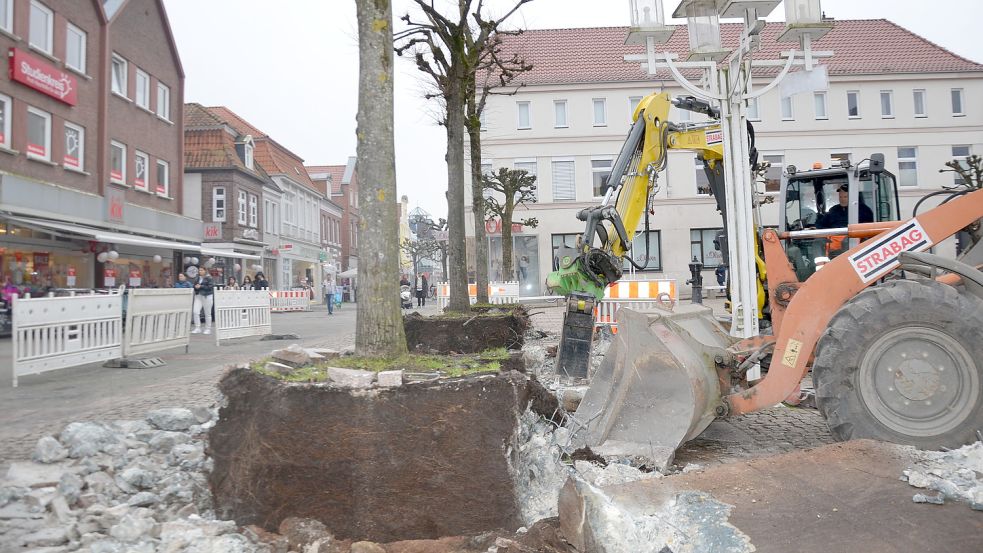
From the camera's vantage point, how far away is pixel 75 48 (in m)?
21.5

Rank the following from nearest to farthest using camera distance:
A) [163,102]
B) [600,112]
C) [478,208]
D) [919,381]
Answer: [919,381], [478,208], [163,102], [600,112]

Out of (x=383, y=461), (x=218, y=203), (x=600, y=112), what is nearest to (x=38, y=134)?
(x=218, y=203)

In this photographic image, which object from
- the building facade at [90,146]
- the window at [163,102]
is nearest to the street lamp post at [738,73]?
the building facade at [90,146]

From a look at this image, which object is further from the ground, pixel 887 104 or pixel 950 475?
pixel 887 104

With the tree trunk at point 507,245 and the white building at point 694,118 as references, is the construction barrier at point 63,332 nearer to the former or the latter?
the tree trunk at point 507,245

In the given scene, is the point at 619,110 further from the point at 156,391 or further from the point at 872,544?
the point at 872,544

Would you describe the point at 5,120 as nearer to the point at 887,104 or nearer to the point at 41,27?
the point at 41,27

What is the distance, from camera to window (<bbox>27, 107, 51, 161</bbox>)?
19.0 meters

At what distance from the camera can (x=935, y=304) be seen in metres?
4.07

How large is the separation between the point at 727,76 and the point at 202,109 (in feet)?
122

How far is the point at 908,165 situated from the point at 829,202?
1339 inches

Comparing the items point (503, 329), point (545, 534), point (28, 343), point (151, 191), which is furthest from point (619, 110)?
point (545, 534)

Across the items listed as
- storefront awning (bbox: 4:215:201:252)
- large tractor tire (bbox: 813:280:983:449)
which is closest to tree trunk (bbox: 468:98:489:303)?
large tractor tire (bbox: 813:280:983:449)

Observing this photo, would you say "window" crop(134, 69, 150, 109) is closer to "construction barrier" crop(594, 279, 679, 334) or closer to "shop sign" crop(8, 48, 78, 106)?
"shop sign" crop(8, 48, 78, 106)
